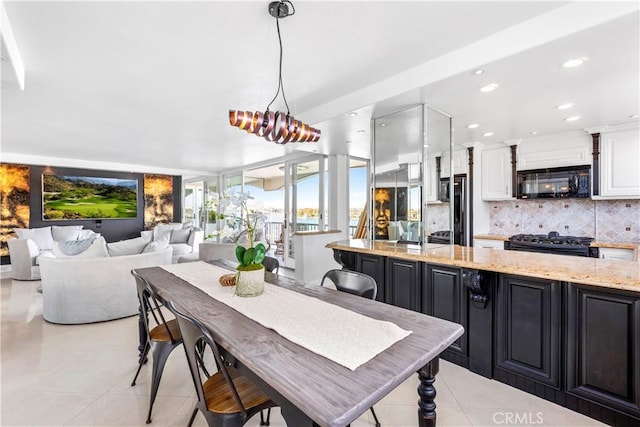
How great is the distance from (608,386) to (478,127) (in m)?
2.87

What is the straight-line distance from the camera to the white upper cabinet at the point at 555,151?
12.3 feet

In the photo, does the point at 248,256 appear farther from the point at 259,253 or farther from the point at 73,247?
the point at 73,247

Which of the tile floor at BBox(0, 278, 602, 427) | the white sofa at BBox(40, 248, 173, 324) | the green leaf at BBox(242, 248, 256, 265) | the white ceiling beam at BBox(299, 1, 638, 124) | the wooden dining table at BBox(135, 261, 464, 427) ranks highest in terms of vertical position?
the white ceiling beam at BBox(299, 1, 638, 124)

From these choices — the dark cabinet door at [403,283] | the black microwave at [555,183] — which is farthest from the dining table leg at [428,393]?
the black microwave at [555,183]

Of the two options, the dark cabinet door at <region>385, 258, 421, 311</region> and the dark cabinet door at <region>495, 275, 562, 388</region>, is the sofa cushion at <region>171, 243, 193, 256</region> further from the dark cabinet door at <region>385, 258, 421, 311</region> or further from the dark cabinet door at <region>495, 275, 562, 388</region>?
the dark cabinet door at <region>495, 275, 562, 388</region>

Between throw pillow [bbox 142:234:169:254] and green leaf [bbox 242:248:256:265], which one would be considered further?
throw pillow [bbox 142:234:169:254]

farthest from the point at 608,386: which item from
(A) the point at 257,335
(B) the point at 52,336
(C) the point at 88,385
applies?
(B) the point at 52,336

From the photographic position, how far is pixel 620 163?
3480 mm

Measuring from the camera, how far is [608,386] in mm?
1761

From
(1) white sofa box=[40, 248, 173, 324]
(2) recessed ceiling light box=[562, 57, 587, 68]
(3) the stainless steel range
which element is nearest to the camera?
(2) recessed ceiling light box=[562, 57, 587, 68]

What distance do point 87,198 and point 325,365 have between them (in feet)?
28.9

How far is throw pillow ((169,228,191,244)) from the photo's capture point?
6.91 m

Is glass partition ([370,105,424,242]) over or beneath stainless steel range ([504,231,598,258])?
over

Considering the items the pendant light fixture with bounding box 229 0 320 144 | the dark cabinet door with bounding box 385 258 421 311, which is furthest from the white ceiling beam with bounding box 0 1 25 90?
the dark cabinet door with bounding box 385 258 421 311
